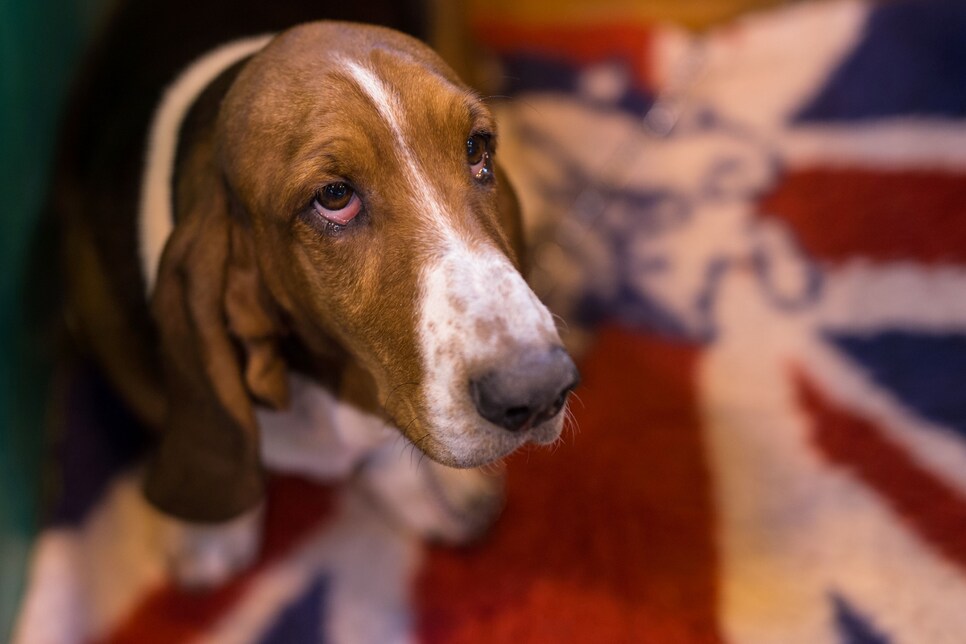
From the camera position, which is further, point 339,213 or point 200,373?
point 200,373

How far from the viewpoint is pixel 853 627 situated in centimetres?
174

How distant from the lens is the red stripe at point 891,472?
71.3 inches

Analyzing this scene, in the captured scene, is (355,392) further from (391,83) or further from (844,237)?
(844,237)

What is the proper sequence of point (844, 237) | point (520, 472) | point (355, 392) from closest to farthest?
1. point (355, 392)
2. point (520, 472)
3. point (844, 237)

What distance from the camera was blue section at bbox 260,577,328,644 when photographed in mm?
1878

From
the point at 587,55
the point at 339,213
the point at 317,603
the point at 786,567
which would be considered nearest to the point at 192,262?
the point at 339,213

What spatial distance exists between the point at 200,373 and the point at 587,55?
1.77 meters

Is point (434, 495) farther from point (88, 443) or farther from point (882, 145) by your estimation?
point (882, 145)

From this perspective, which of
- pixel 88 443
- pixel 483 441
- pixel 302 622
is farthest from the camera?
pixel 88 443

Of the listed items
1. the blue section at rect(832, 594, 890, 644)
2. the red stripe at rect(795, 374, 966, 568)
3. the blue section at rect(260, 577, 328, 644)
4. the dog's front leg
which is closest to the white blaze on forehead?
the dog's front leg

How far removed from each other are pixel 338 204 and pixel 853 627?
1.23 meters

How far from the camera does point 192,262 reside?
4.93 ft

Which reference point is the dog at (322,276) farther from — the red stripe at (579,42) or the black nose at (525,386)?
the red stripe at (579,42)

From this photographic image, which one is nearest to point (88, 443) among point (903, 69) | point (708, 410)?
point (708, 410)
